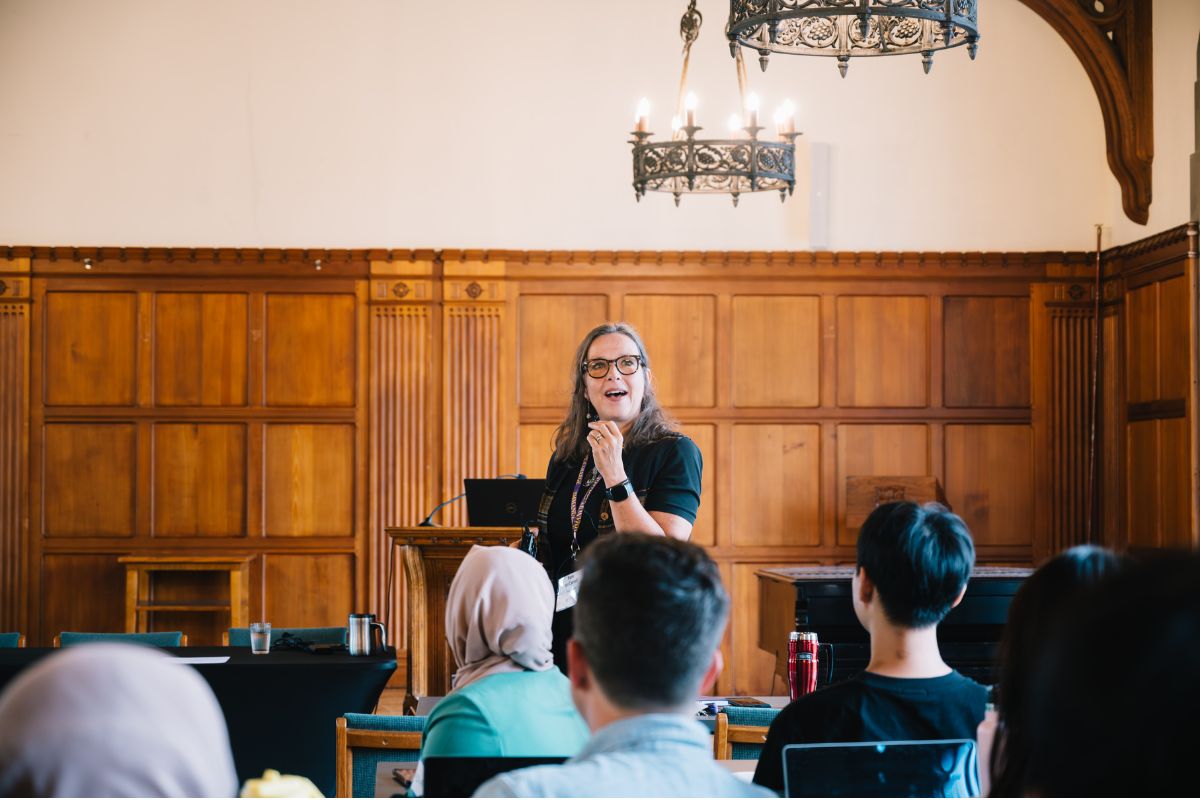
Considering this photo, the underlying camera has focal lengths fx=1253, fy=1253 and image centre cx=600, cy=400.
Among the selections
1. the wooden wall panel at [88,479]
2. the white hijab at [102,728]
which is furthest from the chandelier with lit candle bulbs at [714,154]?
the white hijab at [102,728]

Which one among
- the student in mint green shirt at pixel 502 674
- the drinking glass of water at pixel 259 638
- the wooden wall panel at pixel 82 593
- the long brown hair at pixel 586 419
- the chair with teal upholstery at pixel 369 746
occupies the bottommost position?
the wooden wall panel at pixel 82 593

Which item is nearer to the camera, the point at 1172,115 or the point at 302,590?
the point at 1172,115

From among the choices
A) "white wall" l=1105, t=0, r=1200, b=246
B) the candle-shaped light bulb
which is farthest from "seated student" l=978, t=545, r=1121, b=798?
"white wall" l=1105, t=0, r=1200, b=246

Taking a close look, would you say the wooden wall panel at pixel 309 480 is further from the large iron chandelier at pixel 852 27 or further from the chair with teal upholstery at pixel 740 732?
the chair with teal upholstery at pixel 740 732

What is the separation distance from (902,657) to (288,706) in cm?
308

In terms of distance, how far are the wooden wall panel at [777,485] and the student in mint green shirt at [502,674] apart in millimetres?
6065

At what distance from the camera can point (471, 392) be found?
332 inches

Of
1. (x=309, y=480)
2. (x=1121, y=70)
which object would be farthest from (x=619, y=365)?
(x=1121, y=70)

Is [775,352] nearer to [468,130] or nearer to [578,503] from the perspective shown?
[468,130]

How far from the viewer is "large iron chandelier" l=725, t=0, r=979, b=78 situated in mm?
3857

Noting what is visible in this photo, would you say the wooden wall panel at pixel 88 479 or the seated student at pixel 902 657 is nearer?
the seated student at pixel 902 657

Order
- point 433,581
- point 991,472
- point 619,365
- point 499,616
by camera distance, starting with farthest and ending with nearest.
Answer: point 991,472 < point 433,581 < point 619,365 < point 499,616

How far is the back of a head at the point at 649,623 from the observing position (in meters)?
1.54

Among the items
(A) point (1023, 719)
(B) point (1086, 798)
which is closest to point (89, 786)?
(B) point (1086, 798)
